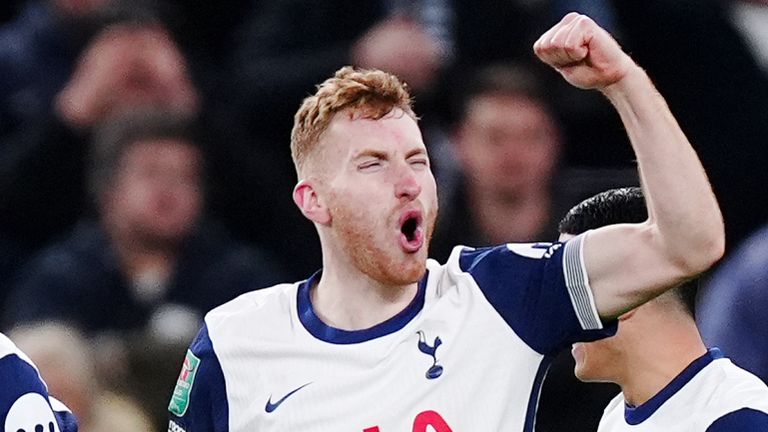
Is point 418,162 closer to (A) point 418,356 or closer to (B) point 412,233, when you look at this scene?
(B) point 412,233

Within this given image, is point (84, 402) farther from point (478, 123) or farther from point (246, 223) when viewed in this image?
point (478, 123)

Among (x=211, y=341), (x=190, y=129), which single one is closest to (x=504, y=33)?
(x=190, y=129)

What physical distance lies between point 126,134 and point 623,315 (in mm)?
2701

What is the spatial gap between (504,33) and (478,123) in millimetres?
522

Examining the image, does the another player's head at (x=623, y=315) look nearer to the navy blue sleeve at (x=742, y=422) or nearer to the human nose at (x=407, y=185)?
the navy blue sleeve at (x=742, y=422)

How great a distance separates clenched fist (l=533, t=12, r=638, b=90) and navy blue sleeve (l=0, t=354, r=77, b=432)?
4.65 ft

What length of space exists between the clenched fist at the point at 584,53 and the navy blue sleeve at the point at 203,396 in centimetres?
118

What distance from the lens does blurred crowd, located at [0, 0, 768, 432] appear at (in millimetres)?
5922

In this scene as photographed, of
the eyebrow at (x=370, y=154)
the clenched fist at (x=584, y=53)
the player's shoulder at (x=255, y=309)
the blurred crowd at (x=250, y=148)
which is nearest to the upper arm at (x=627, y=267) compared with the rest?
the clenched fist at (x=584, y=53)

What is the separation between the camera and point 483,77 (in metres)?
6.24

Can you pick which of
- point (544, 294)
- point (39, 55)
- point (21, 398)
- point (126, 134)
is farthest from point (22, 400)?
point (39, 55)

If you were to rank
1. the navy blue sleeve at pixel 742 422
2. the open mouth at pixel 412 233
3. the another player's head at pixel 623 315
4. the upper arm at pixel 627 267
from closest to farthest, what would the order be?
the upper arm at pixel 627 267
the navy blue sleeve at pixel 742 422
the open mouth at pixel 412 233
the another player's head at pixel 623 315

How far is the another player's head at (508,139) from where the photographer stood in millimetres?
6008

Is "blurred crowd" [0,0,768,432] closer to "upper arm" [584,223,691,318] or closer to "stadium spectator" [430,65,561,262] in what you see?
"stadium spectator" [430,65,561,262]
